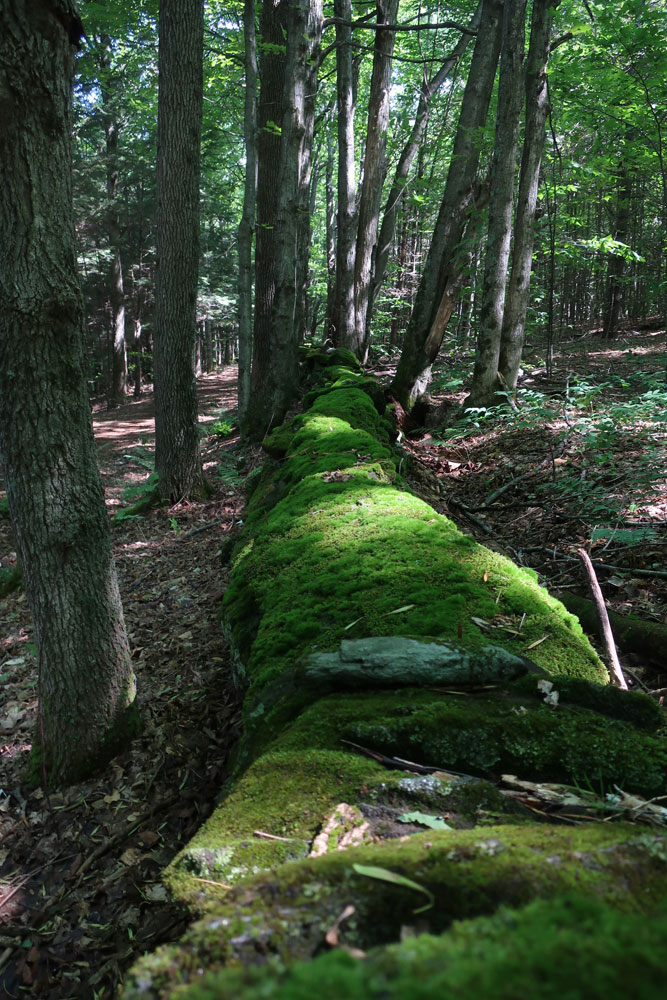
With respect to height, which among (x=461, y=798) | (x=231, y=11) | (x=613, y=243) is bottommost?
(x=461, y=798)

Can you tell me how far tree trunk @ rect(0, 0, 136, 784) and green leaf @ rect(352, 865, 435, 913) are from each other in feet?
9.20

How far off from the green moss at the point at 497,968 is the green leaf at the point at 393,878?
27 cm

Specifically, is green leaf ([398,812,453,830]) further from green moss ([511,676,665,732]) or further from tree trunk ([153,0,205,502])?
tree trunk ([153,0,205,502])

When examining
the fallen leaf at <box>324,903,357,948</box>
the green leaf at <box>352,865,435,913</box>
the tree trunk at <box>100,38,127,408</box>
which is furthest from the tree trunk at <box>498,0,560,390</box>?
the tree trunk at <box>100,38,127,408</box>


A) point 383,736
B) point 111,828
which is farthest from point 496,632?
point 111,828

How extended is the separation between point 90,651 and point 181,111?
7.26 m

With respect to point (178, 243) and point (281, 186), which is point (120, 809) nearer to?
point (178, 243)

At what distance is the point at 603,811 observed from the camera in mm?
1561

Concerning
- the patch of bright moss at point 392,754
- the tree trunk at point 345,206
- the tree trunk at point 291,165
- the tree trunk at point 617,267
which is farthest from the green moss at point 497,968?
the tree trunk at point 617,267

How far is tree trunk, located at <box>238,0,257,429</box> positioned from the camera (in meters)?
11.0

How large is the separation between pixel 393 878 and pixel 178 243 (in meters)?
8.09

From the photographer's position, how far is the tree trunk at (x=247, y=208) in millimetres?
11000

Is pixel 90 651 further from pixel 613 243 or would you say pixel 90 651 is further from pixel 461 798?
pixel 613 243

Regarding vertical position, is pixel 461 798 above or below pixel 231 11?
below
